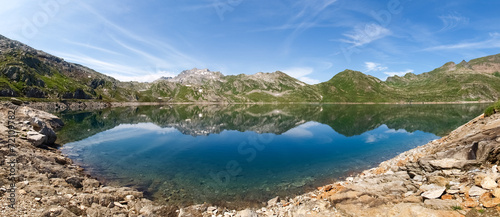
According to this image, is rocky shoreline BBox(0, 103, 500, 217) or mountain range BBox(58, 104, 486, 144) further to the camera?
mountain range BBox(58, 104, 486, 144)

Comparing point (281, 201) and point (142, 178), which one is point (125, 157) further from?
point (281, 201)

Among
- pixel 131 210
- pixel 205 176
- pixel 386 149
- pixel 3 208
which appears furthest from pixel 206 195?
pixel 386 149

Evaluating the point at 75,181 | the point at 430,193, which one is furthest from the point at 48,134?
the point at 430,193

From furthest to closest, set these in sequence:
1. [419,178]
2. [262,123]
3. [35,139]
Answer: [262,123], [35,139], [419,178]

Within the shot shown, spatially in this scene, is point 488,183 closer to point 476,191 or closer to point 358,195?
point 476,191

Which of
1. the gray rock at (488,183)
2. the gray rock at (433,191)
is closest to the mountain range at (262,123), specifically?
the gray rock at (433,191)

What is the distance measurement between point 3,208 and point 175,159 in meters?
29.1

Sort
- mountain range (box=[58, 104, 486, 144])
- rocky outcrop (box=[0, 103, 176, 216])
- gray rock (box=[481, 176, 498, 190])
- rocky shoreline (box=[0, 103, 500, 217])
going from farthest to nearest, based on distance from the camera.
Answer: mountain range (box=[58, 104, 486, 144]) → rocky outcrop (box=[0, 103, 176, 216]) → rocky shoreline (box=[0, 103, 500, 217]) → gray rock (box=[481, 176, 498, 190])

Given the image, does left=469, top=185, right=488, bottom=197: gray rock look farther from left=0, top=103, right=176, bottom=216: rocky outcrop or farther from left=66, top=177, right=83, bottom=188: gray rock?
left=66, top=177, right=83, bottom=188: gray rock

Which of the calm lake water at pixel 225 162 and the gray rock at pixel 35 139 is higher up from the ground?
the gray rock at pixel 35 139

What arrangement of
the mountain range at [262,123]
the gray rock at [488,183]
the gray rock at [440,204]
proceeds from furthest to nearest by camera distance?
1. the mountain range at [262,123]
2. the gray rock at [440,204]
3. the gray rock at [488,183]

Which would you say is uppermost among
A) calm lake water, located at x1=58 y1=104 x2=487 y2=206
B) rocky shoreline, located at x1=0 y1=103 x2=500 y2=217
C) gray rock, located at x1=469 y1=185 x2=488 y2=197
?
gray rock, located at x1=469 y1=185 x2=488 y2=197

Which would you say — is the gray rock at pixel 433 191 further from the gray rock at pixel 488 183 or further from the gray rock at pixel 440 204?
the gray rock at pixel 488 183

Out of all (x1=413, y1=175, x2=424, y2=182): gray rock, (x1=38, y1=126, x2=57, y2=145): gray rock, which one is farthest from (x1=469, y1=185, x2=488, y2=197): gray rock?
(x1=38, y1=126, x2=57, y2=145): gray rock
